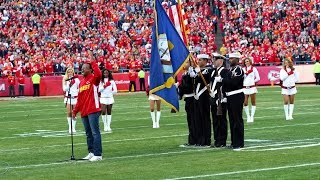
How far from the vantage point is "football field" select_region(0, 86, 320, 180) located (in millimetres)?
14930

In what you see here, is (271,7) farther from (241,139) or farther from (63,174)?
(63,174)

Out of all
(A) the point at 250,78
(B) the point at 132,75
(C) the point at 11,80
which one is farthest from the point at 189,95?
(B) the point at 132,75

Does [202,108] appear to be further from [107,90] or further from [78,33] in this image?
[78,33]

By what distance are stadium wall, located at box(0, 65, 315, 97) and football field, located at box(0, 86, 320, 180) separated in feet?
55.9

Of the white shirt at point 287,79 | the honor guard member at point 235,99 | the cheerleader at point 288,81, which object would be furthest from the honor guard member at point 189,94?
the white shirt at point 287,79

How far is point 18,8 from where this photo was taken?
5497 cm

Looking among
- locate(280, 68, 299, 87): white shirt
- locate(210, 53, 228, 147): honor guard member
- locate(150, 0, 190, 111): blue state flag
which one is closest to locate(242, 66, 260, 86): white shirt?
locate(280, 68, 299, 87): white shirt

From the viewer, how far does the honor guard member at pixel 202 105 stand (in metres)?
19.6

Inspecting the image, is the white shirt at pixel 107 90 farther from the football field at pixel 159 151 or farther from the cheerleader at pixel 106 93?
the football field at pixel 159 151

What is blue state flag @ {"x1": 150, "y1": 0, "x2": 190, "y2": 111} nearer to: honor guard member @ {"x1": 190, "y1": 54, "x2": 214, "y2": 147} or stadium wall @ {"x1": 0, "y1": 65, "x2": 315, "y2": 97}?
honor guard member @ {"x1": 190, "y1": 54, "x2": 214, "y2": 147}

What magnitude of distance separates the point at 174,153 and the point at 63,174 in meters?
3.56

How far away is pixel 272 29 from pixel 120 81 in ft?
40.4

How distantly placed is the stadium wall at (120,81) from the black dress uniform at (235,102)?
A: 30870mm

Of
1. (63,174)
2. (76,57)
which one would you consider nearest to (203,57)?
(63,174)
